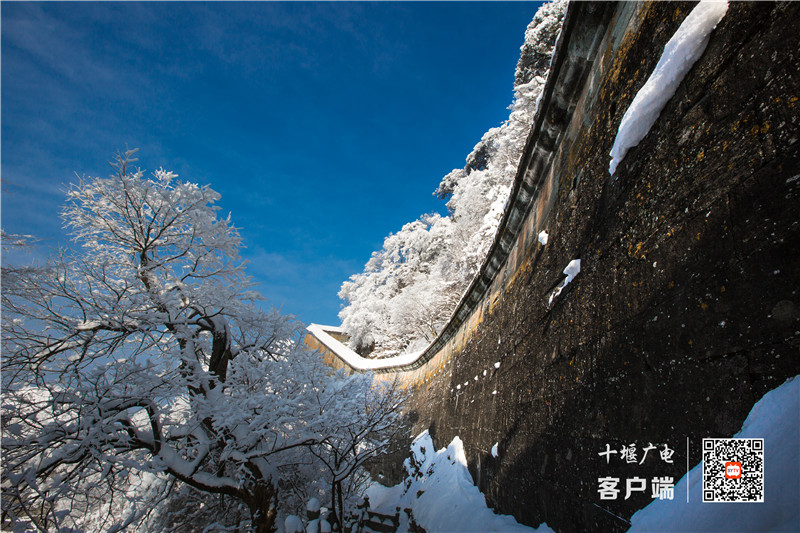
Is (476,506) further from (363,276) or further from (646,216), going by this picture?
(363,276)

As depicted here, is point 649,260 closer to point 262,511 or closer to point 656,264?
point 656,264

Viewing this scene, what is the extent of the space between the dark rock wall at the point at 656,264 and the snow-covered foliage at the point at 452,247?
6982 mm

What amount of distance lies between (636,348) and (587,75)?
7.84 feet

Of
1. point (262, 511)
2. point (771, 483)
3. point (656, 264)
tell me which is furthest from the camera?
point (262, 511)

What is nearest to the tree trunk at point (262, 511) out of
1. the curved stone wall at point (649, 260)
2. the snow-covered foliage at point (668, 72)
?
the curved stone wall at point (649, 260)

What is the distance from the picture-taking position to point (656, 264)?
1.79 meters

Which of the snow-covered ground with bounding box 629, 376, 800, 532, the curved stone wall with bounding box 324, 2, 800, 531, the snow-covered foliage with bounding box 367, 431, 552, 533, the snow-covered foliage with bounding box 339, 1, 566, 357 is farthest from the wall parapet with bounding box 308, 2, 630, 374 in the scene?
the snow-covered foliage with bounding box 339, 1, 566, 357

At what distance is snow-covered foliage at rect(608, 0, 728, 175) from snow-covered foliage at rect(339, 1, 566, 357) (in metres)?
7.64

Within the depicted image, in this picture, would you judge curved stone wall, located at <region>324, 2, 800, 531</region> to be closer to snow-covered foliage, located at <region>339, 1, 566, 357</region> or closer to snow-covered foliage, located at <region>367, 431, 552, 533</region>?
snow-covered foliage, located at <region>367, 431, 552, 533</region>

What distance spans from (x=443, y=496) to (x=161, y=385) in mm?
4137

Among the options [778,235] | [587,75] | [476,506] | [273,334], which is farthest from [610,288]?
[273,334]

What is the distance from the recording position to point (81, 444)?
3.50 m

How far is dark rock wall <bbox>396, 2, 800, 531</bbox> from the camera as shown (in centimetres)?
127

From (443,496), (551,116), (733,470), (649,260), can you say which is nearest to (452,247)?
(443,496)
